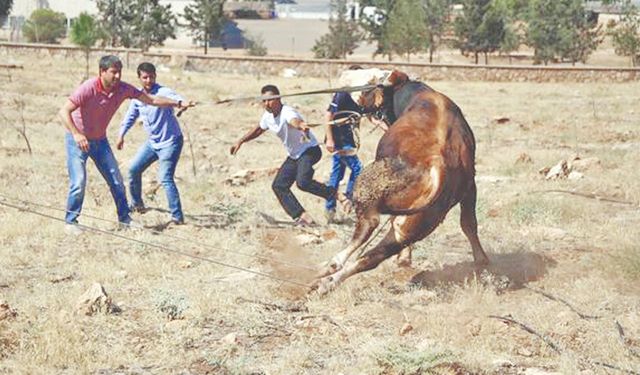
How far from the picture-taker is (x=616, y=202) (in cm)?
1088

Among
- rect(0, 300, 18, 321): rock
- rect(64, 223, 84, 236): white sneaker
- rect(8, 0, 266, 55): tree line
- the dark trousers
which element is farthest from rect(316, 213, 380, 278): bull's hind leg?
rect(8, 0, 266, 55): tree line

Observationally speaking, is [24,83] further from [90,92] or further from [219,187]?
[90,92]

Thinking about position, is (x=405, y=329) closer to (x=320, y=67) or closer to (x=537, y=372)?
(x=537, y=372)

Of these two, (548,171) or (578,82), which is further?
(578,82)

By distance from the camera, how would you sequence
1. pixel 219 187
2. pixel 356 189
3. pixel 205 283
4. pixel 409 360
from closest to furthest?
pixel 409 360, pixel 356 189, pixel 205 283, pixel 219 187

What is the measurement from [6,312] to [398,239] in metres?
2.70

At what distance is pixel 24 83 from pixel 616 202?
19250mm

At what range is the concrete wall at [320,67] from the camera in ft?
111

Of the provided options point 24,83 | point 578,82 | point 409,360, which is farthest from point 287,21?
point 409,360

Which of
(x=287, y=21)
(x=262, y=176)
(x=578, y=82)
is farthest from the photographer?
(x=287, y=21)

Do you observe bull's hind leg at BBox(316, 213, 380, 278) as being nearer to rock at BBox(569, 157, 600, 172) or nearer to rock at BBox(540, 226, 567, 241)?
rock at BBox(540, 226, 567, 241)

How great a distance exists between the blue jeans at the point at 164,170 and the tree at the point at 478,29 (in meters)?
41.3

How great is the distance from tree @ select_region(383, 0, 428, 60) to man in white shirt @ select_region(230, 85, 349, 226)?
39.6m

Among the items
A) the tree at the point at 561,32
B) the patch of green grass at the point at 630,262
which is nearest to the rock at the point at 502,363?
the patch of green grass at the point at 630,262
